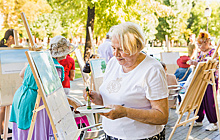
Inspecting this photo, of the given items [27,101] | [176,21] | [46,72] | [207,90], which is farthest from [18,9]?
[176,21]

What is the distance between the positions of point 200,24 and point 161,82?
46.3 metres

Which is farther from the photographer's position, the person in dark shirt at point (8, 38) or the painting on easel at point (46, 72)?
the person in dark shirt at point (8, 38)

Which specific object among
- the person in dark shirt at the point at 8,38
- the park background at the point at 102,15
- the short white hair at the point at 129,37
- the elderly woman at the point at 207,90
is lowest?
the elderly woman at the point at 207,90

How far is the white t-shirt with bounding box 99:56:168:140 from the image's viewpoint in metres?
1.82

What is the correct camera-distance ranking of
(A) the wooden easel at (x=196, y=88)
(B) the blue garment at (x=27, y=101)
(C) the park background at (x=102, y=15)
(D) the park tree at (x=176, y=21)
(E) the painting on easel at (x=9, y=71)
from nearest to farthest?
(B) the blue garment at (x=27, y=101)
(A) the wooden easel at (x=196, y=88)
(E) the painting on easel at (x=9, y=71)
(C) the park background at (x=102, y=15)
(D) the park tree at (x=176, y=21)

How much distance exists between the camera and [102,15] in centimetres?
1116

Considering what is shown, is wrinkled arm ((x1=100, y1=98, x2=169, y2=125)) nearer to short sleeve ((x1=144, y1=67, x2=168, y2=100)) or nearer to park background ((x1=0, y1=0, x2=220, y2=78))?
short sleeve ((x1=144, y1=67, x2=168, y2=100))

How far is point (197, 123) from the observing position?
17.5 ft

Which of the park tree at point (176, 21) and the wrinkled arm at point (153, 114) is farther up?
the park tree at point (176, 21)

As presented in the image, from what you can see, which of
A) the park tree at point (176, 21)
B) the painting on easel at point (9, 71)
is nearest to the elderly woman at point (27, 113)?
the painting on easel at point (9, 71)

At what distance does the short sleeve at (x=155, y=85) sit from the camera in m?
1.80

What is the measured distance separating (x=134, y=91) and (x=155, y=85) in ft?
0.52

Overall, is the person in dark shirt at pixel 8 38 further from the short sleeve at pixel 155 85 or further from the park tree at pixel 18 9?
the park tree at pixel 18 9

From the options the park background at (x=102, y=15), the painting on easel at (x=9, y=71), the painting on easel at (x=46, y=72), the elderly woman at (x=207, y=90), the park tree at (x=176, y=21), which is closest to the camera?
the painting on easel at (x=46, y=72)
